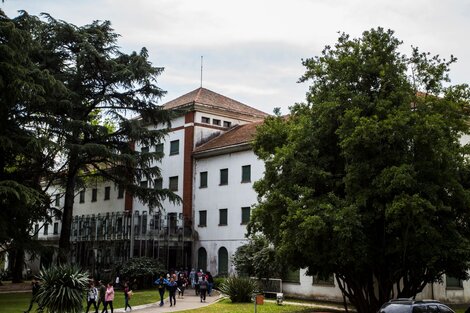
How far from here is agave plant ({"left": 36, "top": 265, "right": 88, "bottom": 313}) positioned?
1897 cm

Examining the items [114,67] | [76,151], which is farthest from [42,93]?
[114,67]

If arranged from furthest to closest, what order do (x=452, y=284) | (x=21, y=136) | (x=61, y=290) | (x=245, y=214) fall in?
1. (x=245, y=214)
2. (x=452, y=284)
3. (x=21, y=136)
4. (x=61, y=290)

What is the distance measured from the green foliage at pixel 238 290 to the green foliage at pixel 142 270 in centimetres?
944

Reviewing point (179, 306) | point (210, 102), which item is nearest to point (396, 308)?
point (179, 306)

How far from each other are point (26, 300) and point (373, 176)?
846 inches

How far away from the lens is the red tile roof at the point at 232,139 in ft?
136

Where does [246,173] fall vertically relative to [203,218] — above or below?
above

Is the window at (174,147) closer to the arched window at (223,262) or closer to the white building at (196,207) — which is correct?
the white building at (196,207)

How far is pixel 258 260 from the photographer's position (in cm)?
3478

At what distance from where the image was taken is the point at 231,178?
4162 centimetres

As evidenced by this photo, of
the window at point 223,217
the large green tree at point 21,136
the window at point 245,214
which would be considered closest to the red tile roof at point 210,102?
Result: the window at point 223,217

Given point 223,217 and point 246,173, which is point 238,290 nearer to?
point 246,173

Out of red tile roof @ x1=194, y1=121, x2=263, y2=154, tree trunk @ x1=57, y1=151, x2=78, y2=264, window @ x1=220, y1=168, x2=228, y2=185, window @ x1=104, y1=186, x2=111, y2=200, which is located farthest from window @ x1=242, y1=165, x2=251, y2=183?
window @ x1=104, y1=186, x2=111, y2=200

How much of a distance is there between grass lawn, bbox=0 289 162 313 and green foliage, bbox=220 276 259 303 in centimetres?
424
